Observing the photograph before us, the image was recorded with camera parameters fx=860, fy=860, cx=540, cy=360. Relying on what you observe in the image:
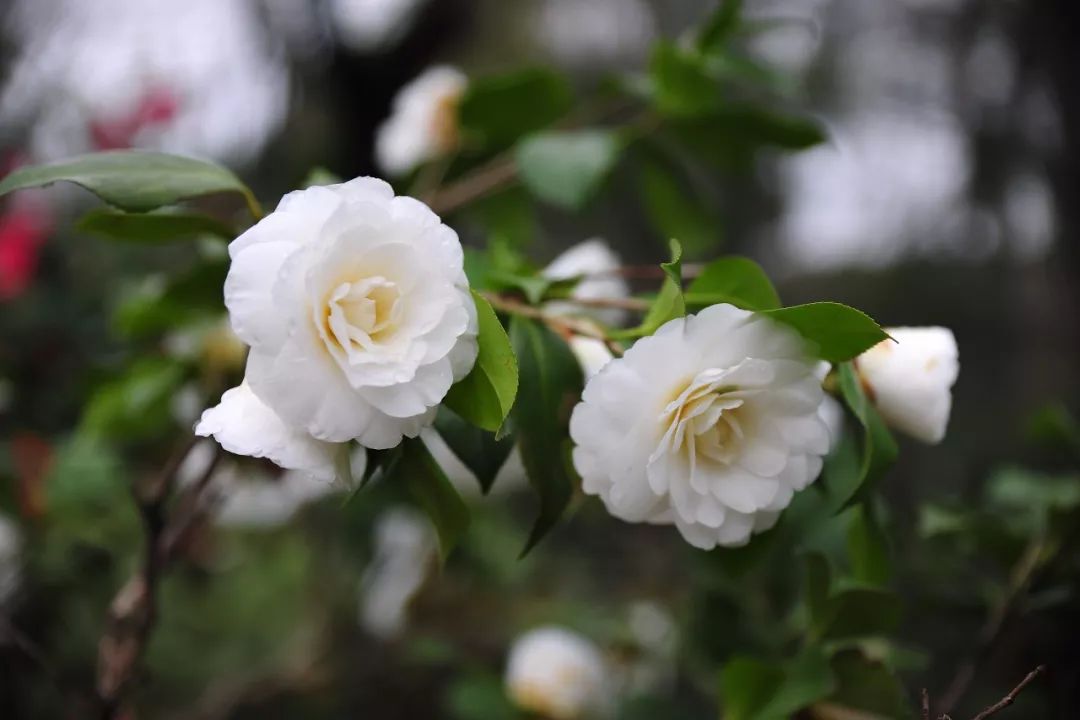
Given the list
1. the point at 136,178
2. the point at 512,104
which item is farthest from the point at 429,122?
the point at 136,178

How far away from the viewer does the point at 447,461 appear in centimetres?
94

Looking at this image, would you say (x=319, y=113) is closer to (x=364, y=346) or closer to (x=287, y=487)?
(x=287, y=487)

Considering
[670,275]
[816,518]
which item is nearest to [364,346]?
[670,275]

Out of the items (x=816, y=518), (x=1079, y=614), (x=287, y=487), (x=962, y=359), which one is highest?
(x=816, y=518)

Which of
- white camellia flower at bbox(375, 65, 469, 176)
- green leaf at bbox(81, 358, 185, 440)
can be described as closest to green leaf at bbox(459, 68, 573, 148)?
white camellia flower at bbox(375, 65, 469, 176)

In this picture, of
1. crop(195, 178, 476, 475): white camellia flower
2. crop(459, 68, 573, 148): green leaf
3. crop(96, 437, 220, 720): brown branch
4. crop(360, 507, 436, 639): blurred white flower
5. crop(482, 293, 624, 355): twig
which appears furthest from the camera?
crop(360, 507, 436, 639): blurred white flower

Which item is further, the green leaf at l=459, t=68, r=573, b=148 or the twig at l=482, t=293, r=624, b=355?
the green leaf at l=459, t=68, r=573, b=148

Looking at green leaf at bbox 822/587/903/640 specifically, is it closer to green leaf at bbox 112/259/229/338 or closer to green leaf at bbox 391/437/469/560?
green leaf at bbox 391/437/469/560

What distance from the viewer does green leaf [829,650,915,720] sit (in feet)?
1.70

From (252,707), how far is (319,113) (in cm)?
146

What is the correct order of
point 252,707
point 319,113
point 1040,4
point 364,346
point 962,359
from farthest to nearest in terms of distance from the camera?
point 962,359
point 319,113
point 1040,4
point 252,707
point 364,346

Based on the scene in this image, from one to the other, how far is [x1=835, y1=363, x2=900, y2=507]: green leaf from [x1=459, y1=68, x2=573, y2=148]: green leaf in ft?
1.63

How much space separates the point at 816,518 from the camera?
609mm

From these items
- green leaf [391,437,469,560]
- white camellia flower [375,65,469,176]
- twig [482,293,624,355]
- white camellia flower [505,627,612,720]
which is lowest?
white camellia flower [505,627,612,720]
